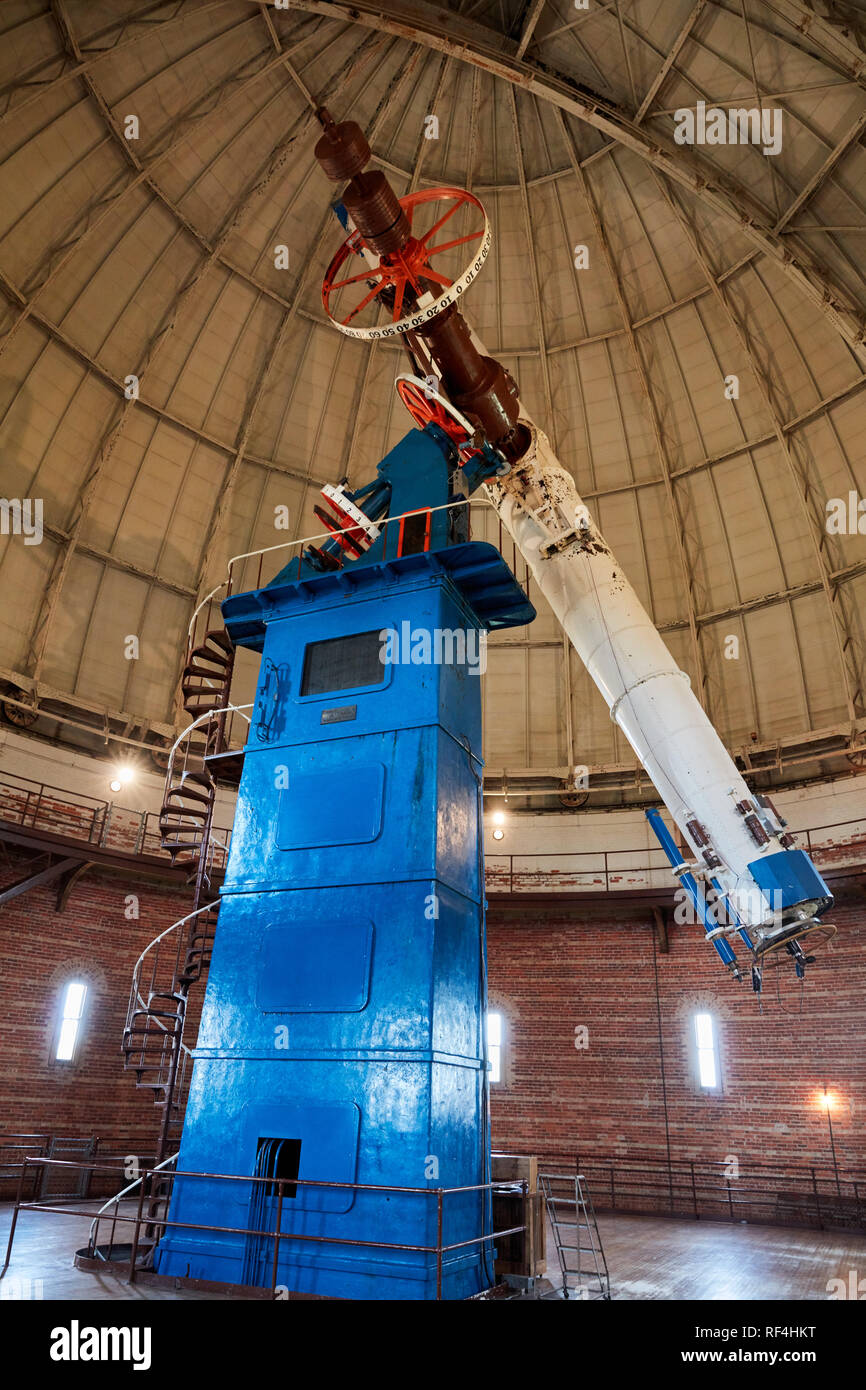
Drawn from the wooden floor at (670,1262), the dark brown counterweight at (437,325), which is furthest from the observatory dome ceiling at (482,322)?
the wooden floor at (670,1262)

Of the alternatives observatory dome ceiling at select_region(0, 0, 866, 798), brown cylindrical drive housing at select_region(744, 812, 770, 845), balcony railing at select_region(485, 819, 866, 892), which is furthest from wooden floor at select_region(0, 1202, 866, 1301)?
observatory dome ceiling at select_region(0, 0, 866, 798)

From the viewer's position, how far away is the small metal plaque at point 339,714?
10.1 m

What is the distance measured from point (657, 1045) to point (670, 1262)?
8.09 metres

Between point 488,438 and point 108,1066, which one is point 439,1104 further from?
point 108,1066

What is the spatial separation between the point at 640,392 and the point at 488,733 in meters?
9.49

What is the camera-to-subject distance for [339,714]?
10188 mm

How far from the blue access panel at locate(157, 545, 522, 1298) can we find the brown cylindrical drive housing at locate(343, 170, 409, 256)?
4.69 metres

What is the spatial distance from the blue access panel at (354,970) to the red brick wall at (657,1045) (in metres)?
11.5

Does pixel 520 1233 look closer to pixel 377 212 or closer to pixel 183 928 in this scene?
pixel 183 928

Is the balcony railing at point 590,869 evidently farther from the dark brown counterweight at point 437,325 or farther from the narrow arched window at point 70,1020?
the dark brown counterweight at point 437,325

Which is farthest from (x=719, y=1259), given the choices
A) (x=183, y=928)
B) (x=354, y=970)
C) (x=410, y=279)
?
(x=410, y=279)

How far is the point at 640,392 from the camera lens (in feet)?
70.3

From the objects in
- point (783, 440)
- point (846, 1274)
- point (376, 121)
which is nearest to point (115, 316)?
point (376, 121)
